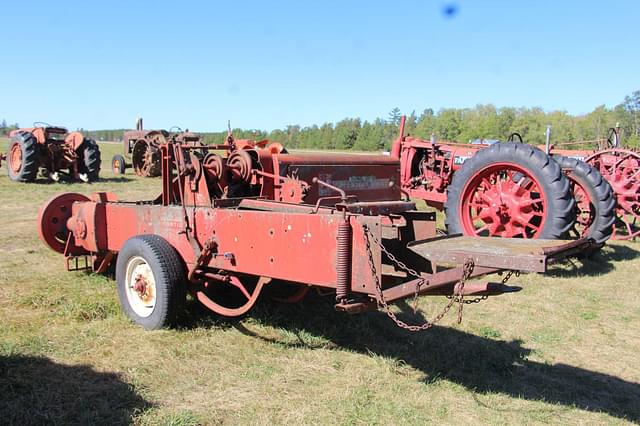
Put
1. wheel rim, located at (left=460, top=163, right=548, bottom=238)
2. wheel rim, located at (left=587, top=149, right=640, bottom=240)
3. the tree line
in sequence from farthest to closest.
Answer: the tree line, wheel rim, located at (left=587, top=149, right=640, bottom=240), wheel rim, located at (left=460, top=163, right=548, bottom=238)

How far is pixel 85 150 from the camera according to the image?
651 inches

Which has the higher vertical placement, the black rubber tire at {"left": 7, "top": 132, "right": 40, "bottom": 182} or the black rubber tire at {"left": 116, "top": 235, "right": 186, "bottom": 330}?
the black rubber tire at {"left": 7, "top": 132, "right": 40, "bottom": 182}

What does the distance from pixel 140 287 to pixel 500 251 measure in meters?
3.08

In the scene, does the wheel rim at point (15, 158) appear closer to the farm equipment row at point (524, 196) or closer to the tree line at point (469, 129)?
the farm equipment row at point (524, 196)

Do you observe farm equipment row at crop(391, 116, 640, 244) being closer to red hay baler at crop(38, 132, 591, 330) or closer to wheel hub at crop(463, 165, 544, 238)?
wheel hub at crop(463, 165, 544, 238)

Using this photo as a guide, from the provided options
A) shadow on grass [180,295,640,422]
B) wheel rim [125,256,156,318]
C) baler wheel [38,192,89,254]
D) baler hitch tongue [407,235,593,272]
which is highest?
baler hitch tongue [407,235,593,272]

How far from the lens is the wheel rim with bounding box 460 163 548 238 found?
7441 mm

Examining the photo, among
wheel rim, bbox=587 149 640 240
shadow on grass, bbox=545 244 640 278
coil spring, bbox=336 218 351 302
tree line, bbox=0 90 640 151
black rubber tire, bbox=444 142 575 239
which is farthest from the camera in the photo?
tree line, bbox=0 90 640 151

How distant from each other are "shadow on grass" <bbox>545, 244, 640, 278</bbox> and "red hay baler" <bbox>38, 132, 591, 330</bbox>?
340 centimetres

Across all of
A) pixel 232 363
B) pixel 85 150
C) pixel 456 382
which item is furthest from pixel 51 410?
pixel 85 150

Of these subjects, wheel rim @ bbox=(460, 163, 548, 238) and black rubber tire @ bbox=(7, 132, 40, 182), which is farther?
black rubber tire @ bbox=(7, 132, 40, 182)

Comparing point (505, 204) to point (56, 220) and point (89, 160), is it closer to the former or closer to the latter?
point (56, 220)

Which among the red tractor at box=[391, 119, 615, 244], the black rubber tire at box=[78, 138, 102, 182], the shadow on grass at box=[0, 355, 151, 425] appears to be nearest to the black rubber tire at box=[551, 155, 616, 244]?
the red tractor at box=[391, 119, 615, 244]

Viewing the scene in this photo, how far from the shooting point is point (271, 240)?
3.92 m
